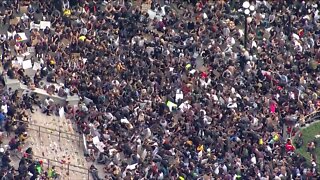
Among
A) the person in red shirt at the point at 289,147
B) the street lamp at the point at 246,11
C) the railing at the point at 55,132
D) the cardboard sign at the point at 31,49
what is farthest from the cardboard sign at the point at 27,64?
the person in red shirt at the point at 289,147

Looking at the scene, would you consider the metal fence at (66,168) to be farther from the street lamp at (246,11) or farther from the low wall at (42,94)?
the street lamp at (246,11)

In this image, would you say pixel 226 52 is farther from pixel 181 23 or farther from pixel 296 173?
pixel 296 173

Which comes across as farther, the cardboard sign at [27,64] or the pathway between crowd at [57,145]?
the cardboard sign at [27,64]

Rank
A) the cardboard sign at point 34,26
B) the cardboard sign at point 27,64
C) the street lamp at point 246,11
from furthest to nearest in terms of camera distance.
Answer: the cardboard sign at point 34,26 → the street lamp at point 246,11 → the cardboard sign at point 27,64

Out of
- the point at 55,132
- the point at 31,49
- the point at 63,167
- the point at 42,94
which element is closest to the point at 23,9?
the point at 31,49

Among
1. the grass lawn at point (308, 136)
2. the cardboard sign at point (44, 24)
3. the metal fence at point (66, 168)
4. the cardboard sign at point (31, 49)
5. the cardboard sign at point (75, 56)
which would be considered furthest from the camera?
the cardboard sign at point (44, 24)

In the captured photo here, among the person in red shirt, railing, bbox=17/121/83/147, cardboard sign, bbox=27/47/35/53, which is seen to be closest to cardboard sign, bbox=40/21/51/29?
cardboard sign, bbox=27/47/35/53

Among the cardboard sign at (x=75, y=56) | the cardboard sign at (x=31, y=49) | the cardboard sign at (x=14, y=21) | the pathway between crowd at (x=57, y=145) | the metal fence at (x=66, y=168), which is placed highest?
the cardboard sign at (x=14, y=21)

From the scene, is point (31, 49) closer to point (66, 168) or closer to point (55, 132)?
point (55, 132)

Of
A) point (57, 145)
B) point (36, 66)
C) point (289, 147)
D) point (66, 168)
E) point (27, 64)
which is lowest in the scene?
point (66, 168)
